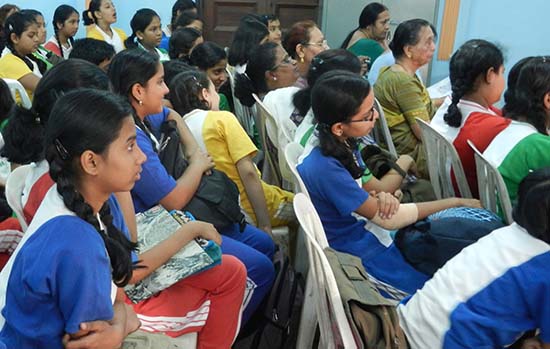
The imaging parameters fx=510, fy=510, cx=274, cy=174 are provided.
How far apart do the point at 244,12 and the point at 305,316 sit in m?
4.73

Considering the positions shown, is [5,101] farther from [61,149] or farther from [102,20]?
[102,20]

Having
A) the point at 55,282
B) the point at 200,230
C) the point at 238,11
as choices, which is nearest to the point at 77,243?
the point at 55,282

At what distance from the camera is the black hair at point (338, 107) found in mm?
1570

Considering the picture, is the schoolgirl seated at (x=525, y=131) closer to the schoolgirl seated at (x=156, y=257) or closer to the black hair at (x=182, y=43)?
A: the schoolgirl seated at (x=156, y=257)

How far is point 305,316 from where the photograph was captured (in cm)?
146

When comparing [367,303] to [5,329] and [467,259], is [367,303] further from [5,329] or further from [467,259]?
[5,329]

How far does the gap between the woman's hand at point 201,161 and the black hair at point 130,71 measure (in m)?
0.29

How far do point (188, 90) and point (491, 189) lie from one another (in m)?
1.18

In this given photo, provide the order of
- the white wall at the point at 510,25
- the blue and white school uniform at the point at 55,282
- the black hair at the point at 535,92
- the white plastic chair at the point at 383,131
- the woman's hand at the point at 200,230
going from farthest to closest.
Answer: the white wall at the point at 510,25, the white plastic chair at the point at 383,131, the black hair at the point at 535,92, the woman's hand at the point at 200,230, the blue and white school uniform at the point at 55,282

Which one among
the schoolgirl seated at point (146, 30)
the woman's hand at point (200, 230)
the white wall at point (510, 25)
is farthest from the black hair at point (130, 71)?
the white wall at point (510, 25)

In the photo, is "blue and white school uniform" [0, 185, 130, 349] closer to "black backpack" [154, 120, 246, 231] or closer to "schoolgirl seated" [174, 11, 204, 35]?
"black backpack" [154, 120, 246, 231]

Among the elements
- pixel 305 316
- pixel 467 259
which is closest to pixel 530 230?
pixel 467 259

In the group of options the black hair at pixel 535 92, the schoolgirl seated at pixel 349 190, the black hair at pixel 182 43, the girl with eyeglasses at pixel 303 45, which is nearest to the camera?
the schoolgirl seated at pixel 349 190

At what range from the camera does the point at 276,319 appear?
6.00 ft
